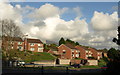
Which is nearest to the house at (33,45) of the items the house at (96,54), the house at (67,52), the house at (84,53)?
the house at (67,52)

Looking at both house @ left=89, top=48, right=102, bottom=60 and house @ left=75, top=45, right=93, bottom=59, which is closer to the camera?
house @ left=75, top=45, right=93, bottom=59

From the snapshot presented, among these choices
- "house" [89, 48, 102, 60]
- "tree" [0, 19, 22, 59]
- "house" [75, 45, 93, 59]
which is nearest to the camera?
"tree" [0, 19, 22, 59]

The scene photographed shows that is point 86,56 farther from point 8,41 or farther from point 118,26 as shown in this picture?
point 118,26

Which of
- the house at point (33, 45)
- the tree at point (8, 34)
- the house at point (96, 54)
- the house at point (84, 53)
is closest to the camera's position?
the tree at point (8, 34)

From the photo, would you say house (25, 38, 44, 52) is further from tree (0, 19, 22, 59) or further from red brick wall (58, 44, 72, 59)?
tree (0, 19, 22, 59)

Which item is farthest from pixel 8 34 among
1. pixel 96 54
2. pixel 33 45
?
pixel 96 54

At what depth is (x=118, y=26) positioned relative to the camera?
45.1ft

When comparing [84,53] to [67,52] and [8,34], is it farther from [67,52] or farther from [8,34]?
[8,34]

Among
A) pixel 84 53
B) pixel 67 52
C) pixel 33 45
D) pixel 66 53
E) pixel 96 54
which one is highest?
pixel 33 45

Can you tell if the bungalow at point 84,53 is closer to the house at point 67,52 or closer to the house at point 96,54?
the house at point 67,52

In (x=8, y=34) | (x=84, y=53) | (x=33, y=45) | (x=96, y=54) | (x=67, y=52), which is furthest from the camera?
(x=96, y=54)

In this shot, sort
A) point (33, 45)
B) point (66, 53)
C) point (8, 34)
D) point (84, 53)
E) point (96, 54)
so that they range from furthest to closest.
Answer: point (96, 54)
point (84, 53)
point (33, 45)
point (66, 53)
point (8, 34)

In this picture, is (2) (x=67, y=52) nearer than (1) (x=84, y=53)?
Yes

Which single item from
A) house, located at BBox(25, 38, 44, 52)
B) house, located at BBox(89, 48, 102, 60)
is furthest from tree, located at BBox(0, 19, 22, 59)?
house, located at BBox(89, 48, 102, 60)
